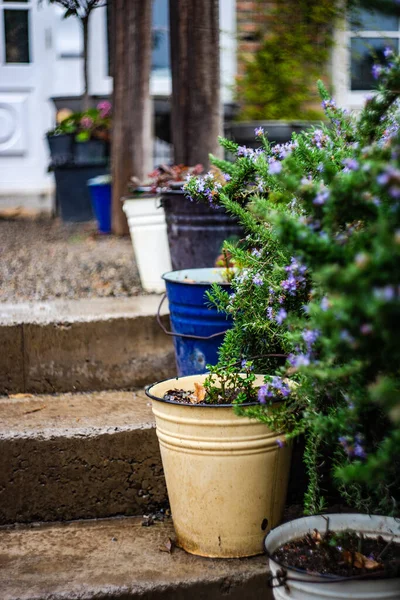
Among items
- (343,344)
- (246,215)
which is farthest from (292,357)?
(246,215)

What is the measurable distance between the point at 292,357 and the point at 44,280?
92.7 inches

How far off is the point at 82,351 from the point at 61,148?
3.36 m

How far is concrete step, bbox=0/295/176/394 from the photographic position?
2.68 metres

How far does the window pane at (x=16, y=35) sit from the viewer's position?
21.3 feet

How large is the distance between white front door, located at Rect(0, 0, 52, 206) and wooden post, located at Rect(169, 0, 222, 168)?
3081 millimetres

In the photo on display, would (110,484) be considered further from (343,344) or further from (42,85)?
(42,85)

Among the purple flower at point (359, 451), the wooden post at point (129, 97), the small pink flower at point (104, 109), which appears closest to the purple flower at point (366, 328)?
the purple flower at point (359, 451)

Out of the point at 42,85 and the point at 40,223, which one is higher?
the point at 42,85

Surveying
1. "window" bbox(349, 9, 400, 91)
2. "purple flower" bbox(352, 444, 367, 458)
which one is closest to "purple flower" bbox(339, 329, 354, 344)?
"purple flower" bbox(352, 444, 367, 458)

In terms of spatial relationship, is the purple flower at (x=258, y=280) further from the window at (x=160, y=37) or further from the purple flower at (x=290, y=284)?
the window at (x=160, y=37)

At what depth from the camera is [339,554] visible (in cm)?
158

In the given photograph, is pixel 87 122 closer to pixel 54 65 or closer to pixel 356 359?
pixel 54 65

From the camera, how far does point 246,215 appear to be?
198 cm

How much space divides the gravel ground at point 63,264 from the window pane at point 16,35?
5.93 ft
